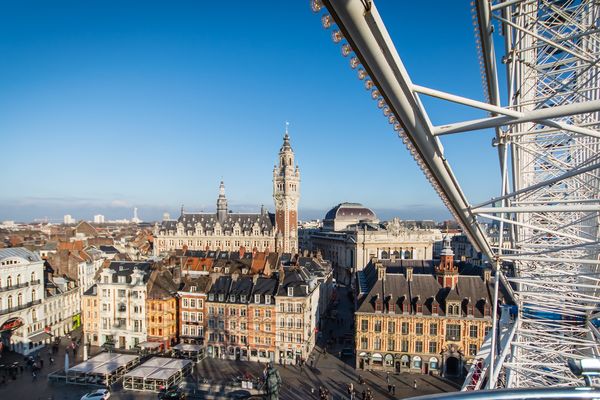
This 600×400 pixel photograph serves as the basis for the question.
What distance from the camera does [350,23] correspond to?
334cm

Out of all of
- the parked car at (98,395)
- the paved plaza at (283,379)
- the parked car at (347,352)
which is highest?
the parked car at (98,395)

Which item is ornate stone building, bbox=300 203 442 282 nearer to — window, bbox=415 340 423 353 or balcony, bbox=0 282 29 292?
window, bbox=415 340 423 353

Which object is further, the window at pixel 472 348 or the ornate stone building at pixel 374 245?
the ornate stone building at pixel 374 245

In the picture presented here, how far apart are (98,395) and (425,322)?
26141 millimetres

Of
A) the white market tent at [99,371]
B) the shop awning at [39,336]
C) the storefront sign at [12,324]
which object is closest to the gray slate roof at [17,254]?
the storefront sign at [12,324]

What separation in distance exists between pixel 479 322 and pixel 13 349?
4414 centimetres

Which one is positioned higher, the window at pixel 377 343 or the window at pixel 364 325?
the window at pixel 364 325

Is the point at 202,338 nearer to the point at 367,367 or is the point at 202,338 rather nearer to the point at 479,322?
the point at 367,367

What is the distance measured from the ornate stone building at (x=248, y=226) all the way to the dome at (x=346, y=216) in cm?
2824

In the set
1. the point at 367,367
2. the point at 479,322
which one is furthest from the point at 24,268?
the point at 479,322

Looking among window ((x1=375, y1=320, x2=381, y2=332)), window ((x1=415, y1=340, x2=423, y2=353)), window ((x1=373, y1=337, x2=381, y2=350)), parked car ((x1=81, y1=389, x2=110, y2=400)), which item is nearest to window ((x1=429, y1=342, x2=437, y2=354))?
window ((x1=415, y1=340, x2=423, y2=353))

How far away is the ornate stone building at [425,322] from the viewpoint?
34.2 metres

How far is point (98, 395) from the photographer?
27875mm

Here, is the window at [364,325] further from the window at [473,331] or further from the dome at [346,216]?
the dome at [346,216]
